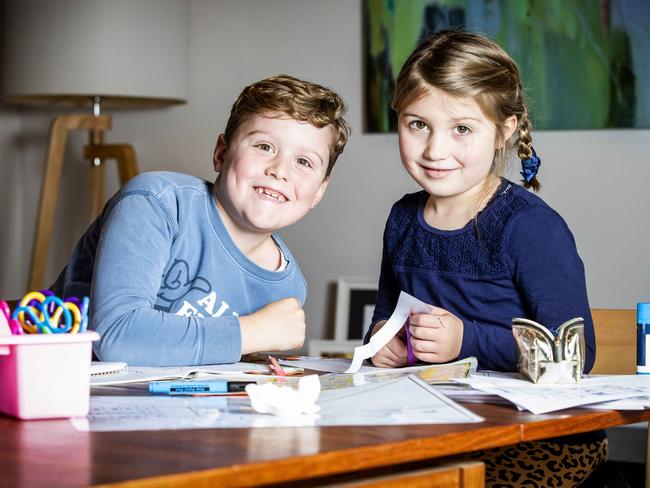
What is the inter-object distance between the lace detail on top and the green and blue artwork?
1.55 metres

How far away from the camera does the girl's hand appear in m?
1.31

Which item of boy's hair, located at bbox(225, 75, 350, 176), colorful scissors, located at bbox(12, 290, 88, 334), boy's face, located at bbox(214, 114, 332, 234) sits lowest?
colorful scissors, located at bbox(12, 290, 88, 334)

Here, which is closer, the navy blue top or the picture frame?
the navy blue top

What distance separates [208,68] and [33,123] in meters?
0.91

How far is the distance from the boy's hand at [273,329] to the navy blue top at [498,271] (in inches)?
8.2

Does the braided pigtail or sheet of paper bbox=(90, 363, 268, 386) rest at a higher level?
the braided pigtail

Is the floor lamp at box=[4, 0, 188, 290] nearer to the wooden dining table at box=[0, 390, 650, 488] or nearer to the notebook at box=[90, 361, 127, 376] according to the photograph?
the notebook at box=[90, 361, 127, 376]

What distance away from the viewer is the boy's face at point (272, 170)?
1.59 m

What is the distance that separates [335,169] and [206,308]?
1964 mm

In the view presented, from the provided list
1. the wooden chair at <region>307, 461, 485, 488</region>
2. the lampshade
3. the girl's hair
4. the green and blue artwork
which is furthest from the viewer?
the lampshade

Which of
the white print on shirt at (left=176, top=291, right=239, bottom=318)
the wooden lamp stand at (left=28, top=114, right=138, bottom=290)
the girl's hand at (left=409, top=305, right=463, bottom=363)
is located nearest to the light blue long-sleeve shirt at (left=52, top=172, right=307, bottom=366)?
the white print on shirt at (left=176, top=291, right=239, bottom=318)

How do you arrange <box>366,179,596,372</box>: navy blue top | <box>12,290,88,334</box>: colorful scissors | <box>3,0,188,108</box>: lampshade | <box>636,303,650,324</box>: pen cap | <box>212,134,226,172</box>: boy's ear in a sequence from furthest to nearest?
1. <box>3,0,188,108</box>: lampshade
2. <box>212,134,226,172</box>: boy's ear
3. <box>366,179,596,372</box>: navy blue top
4. <box>636,303,650,324</box>: pen cap
5. <box>12,290,88,334</box>: colorful scissors

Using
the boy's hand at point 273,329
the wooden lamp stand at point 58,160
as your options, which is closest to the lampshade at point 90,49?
the wooden lamp stand at point 58,160

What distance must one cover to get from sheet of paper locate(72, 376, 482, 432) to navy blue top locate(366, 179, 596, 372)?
1.14 feet
